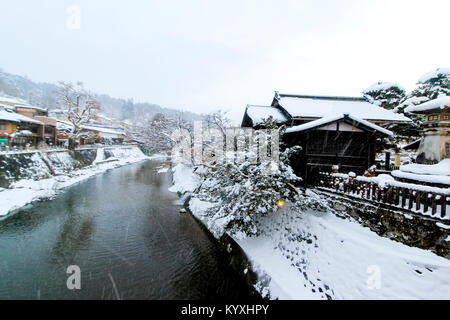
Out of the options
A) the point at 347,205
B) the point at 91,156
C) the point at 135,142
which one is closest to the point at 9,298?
the point at 347,205

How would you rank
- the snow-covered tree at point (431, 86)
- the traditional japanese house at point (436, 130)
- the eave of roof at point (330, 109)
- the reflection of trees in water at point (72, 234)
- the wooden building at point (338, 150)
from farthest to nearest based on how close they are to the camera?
the snow-covered tree at point (431, 86) < the eave of roof at point (330, 109) < the wooden building at point (338, 150) < the reflection of trees in water at point (72, 234) < the traditional japanese house at point (436, 130)

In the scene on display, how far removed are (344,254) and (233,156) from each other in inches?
191

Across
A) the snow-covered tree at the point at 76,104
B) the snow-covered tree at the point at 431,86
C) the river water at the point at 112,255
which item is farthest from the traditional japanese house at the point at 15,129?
the snow-covered tree at the point at 431,86

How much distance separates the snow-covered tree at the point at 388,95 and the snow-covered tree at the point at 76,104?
35082mm

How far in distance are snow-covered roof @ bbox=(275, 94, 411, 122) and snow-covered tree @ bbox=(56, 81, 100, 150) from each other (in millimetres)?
25895

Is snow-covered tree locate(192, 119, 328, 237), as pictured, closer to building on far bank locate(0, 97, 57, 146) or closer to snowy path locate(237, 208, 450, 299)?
snowy path locate(237, 208, 450, 299)

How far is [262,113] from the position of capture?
47.4 ft

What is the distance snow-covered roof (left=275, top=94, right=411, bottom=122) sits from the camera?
12992 mm

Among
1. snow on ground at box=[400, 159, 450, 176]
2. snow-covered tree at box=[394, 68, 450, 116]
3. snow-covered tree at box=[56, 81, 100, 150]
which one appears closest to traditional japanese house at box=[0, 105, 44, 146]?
snow-covered tree at box=[56, 81, 100, 150]

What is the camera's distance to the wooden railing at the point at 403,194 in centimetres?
502

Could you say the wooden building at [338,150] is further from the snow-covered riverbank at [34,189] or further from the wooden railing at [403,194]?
the snow-covered riverbank at [34,189]

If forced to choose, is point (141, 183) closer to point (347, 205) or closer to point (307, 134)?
point (307, 134)

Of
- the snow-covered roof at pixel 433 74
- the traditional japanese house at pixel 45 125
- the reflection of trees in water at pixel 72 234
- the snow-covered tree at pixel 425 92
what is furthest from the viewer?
the traditional japanese house at pixel 45 125

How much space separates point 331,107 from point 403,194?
10592 mm
